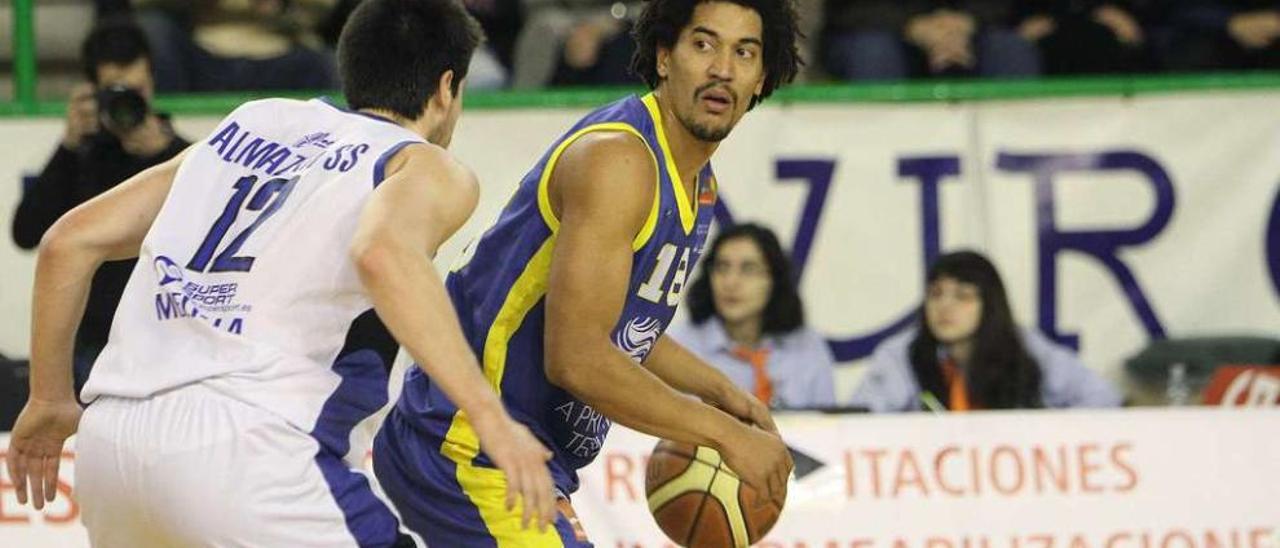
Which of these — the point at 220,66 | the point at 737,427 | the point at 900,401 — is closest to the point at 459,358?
the point at 737,427

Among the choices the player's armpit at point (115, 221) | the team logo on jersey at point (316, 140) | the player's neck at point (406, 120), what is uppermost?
the player's neck at point (406, 120)

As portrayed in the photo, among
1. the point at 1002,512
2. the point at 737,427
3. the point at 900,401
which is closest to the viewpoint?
the point at 737,427

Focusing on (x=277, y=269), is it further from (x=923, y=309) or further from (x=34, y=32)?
(x=34, y=32)

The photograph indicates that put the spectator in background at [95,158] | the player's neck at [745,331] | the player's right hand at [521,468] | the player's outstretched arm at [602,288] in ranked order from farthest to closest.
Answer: the player's neck at [745,331], the spectator in background at [95,158], the player's outstretched arm at [602,288], the player's right hand at [521,468]

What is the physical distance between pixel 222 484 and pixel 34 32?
549 centimetres

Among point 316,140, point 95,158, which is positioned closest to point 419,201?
point 316,140

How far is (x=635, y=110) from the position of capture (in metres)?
4.59

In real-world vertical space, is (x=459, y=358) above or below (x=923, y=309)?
above

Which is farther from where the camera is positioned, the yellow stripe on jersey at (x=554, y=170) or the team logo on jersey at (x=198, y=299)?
the yellow stripe on jersey at (x=554, y=170)

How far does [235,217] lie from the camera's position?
4.09 m

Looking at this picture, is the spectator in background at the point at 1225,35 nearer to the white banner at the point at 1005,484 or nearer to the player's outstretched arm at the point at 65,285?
Result: the white banner at the point at 1005,484

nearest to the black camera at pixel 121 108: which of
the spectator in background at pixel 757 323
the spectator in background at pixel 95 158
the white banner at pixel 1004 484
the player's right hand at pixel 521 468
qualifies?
the spectator in background at pixel 95 158

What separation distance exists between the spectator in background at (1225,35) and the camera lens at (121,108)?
4.74m

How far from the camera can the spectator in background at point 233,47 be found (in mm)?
8688
